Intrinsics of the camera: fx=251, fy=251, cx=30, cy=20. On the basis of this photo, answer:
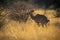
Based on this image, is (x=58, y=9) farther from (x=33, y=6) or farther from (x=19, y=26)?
(x=19, y=26)

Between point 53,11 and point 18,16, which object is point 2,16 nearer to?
point 18,16

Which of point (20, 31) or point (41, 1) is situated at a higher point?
point (41, 1)

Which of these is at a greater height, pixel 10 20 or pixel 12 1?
pixel 12 1

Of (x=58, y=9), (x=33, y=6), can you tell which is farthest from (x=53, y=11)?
(x=33, y=6)

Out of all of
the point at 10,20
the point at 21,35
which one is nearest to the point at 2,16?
the point at 10,20

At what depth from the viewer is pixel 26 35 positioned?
2613mm

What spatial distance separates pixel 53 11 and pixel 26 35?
0.38 metres

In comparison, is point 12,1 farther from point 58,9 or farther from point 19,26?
point 58,9

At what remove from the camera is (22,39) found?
2600 mm

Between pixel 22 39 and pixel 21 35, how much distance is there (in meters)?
0.04

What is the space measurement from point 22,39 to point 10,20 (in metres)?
0.24

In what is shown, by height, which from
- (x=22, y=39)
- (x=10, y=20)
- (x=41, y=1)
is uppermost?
(x=41, y=1)

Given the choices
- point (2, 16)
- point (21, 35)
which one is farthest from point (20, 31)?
point (2, 16)

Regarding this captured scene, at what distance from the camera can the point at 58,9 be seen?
266 cm
